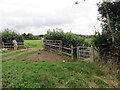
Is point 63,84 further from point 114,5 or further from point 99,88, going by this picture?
point 114,5

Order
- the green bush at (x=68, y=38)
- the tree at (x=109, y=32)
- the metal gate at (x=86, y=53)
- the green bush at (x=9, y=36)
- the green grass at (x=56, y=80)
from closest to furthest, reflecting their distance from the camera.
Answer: the green grass at (x=56, y=80) < the tree at (x=109, y=32) < the metal gate at (x=86, y=53) < the green bush at (x=68, y=38) < the green bush at (x=9, y=36)

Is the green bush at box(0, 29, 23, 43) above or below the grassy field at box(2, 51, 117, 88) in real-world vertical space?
above

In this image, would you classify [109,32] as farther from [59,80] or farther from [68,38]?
[59,80]

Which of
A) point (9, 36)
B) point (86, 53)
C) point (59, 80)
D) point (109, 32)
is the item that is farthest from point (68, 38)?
point (9, 36)

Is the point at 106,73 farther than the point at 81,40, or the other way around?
the point at 81,40

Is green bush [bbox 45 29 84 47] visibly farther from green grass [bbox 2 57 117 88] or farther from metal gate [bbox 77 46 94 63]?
green grass [bbox 2 57 117 88]

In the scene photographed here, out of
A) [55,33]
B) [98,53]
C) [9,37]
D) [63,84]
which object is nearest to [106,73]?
[98,53]

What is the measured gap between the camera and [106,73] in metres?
5.40

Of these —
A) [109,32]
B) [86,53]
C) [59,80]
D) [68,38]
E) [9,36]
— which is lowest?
[59,80]

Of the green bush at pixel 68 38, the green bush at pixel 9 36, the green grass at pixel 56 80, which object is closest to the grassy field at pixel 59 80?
the green grass at pixel 56 80

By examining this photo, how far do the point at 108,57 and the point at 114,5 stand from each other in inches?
134

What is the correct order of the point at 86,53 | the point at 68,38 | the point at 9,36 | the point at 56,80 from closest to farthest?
the point at 56,80 → the point at 86,53 → the point at 68,38 → the point at 9,36

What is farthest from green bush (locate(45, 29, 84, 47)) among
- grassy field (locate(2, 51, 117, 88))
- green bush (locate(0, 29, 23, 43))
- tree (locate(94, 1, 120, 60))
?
green bush (locate(0, 29, 23, 43))

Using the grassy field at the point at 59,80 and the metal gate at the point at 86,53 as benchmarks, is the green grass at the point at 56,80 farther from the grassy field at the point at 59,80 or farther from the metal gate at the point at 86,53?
the metal gate at the point at 86,53
